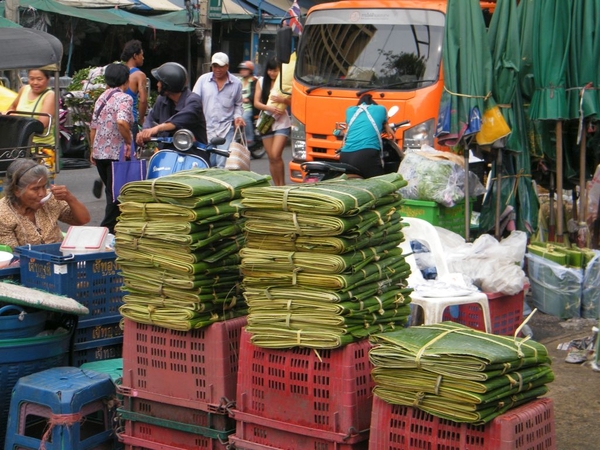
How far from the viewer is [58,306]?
4.71 m

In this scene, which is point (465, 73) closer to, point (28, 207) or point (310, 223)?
point (28, 207)

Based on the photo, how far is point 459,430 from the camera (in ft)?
11.8

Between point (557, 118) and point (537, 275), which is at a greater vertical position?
point (557, 118)

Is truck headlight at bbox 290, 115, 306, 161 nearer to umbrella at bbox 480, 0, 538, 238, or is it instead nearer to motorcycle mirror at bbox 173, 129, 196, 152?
umbrella at bbox 480, 0, 538, 238

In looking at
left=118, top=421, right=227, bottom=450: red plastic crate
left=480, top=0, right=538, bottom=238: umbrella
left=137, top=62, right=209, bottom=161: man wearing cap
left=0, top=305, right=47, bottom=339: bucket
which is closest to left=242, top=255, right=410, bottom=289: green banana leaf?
left=118, top=421, right=227, bottom=450: red plastic crate

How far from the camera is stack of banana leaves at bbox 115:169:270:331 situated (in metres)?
4.30

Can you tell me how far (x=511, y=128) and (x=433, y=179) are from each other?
97 cm

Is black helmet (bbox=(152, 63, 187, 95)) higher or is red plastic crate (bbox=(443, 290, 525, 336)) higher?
black helmet (bbox=(152, 63, 187, 95))

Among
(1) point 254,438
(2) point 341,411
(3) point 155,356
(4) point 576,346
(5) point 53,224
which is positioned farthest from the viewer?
(4) point 576,346

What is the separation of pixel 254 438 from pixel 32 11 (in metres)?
16.8

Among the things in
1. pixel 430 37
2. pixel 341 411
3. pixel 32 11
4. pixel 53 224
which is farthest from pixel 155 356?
pixel 32 11

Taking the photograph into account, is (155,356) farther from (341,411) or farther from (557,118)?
(557,118)

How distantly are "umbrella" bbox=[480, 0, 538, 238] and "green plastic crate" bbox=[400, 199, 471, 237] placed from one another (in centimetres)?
41

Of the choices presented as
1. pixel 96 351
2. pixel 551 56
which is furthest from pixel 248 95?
pixel 96 351
